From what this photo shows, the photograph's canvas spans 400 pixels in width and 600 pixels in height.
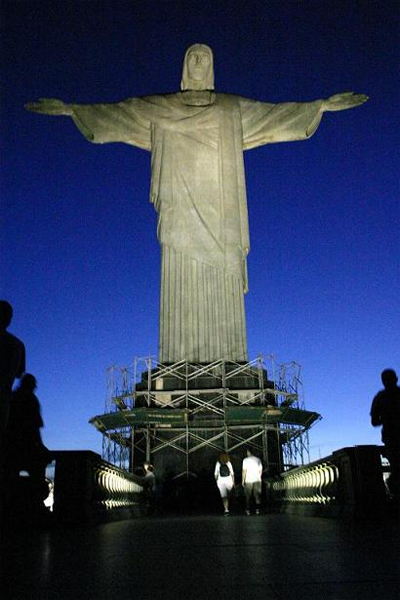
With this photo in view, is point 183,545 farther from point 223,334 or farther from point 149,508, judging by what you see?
point 223,334

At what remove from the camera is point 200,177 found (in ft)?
51.5

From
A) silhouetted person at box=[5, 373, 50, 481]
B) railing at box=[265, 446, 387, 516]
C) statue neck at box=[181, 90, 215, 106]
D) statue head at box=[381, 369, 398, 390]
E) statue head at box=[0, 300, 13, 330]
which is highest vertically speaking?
statue neck at box=[181, 90, 215, 106]

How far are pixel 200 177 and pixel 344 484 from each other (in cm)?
1120

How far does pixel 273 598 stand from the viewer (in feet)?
6.28

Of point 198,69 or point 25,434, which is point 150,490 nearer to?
point 25,434

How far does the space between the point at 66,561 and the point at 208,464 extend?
991 cm

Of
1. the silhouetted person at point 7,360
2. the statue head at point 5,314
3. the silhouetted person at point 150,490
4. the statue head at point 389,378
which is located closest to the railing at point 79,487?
the silhouetted person at point 7,360

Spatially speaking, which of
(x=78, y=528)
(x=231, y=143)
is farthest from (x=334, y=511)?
(x=231, y=143)

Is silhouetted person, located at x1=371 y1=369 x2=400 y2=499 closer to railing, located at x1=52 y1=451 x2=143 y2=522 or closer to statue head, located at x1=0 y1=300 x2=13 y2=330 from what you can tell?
railing, located at x1=52 y1=451 x2=143 y2=522

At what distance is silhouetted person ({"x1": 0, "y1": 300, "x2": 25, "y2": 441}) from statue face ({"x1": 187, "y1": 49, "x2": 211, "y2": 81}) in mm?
14474

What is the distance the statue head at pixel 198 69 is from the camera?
16766 mm

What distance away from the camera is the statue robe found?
14.4 m

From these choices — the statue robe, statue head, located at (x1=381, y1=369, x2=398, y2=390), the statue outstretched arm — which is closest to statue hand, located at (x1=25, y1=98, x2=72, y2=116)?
the statue outstretched arm

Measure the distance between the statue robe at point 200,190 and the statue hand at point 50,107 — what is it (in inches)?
14.4
